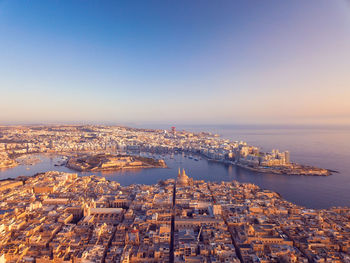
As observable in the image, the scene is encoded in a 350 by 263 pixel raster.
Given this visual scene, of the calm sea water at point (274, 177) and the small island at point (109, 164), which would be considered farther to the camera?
the small island at point (109, 164)

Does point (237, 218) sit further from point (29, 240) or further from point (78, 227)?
point (29, 240)

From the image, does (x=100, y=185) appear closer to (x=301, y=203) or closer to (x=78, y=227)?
(x=78, y=227)

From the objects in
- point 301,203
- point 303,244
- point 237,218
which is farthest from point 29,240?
point 301,203

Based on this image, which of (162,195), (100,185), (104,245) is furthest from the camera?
(100,185)

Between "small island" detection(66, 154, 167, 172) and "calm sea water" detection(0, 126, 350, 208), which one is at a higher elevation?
"small island" detection(66, 154, 167, 172)

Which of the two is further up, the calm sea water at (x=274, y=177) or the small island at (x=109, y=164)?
the small island at (x=109, y=164)

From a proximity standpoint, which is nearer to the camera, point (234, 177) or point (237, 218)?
point (237, 218)

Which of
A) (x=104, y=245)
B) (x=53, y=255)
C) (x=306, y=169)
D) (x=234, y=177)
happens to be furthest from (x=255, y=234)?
(x=306, y=169)

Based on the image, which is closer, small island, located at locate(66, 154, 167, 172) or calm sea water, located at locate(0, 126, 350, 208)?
calm sea water, located at locate(0, 126, 350, 208)

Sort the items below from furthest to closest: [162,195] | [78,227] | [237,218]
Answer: [162,195], [237,218], [78,227]

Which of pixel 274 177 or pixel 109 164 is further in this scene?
pixel 109 164

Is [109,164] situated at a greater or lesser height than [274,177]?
greater
